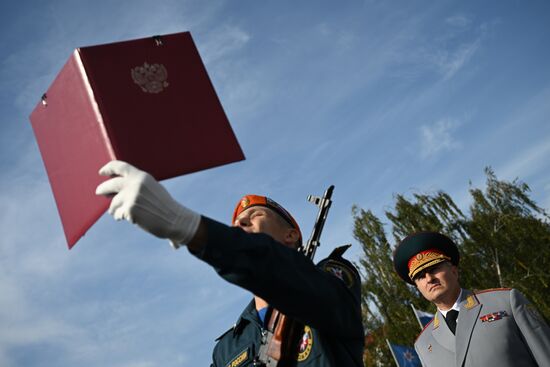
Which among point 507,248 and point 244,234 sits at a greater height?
point 507,248

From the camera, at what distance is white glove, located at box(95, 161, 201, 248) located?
1.64 metres

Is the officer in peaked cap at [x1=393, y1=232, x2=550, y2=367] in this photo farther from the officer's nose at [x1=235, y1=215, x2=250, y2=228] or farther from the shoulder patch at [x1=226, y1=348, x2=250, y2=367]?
the officer's nose at [x1=235, y1=215, x2=250, y2=228]

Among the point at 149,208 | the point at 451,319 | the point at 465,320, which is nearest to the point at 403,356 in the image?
the point at 451,319

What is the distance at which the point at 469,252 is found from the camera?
778 inches

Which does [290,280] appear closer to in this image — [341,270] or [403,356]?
[341,270]

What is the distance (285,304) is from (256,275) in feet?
0.54

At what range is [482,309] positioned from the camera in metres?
4.29

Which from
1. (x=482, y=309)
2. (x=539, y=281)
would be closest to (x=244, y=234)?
(x=482, y=309)

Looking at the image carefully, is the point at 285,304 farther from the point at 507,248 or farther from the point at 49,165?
the point at 507,248

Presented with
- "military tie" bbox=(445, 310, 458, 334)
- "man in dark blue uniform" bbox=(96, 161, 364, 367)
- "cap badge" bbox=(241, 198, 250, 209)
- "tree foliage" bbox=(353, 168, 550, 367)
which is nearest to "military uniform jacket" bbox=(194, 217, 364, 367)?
"man in dark blue uniform" bbox=(96, 161, 364, 367)

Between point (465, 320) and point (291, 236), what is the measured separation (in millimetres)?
2090

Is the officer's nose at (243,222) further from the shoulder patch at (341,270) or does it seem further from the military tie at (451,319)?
the military tie at (451,319)

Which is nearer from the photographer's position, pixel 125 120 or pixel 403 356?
pixel 125 120

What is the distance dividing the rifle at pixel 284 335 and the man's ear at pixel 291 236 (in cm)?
52
